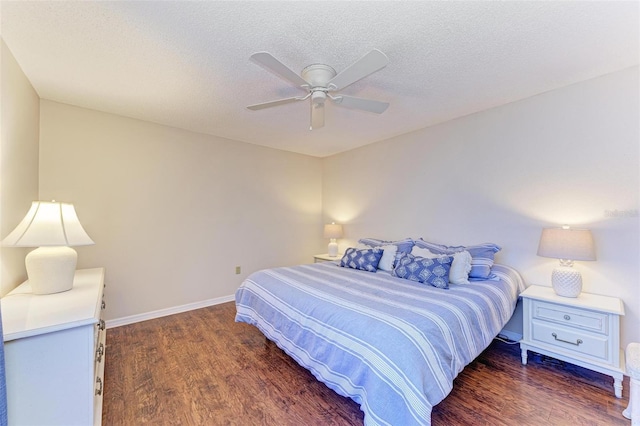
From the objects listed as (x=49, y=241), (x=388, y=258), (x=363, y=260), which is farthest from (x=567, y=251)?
(x=49, y=241)

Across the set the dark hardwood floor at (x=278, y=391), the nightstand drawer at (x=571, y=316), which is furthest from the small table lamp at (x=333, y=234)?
the nightstand drawer at (x=571, y=316)

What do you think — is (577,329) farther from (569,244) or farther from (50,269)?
(50,269)

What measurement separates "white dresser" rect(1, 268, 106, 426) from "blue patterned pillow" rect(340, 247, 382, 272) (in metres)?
2.38

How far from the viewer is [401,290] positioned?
7.46 feet

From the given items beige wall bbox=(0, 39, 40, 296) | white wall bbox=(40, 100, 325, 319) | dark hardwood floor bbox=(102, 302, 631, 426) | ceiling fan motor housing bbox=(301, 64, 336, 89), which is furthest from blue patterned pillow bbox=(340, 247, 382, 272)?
beige wall bbox=(0, 39, 40, 296)

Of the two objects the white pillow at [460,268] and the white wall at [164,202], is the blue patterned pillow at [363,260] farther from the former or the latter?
the white wall at [164,202]

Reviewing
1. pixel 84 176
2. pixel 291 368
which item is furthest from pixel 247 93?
pixel 291 368

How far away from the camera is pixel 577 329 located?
7.16 ft

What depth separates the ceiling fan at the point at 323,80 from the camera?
171 centimetres

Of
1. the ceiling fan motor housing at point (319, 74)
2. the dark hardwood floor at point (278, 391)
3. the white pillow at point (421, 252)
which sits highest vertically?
the ceiling fan motor housing at point (319, 74)

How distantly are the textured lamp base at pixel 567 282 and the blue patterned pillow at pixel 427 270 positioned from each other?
2.83ft

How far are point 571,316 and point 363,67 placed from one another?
2.53 metres

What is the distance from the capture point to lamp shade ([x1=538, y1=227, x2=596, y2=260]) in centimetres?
222

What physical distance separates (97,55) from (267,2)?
1475 millimetres
